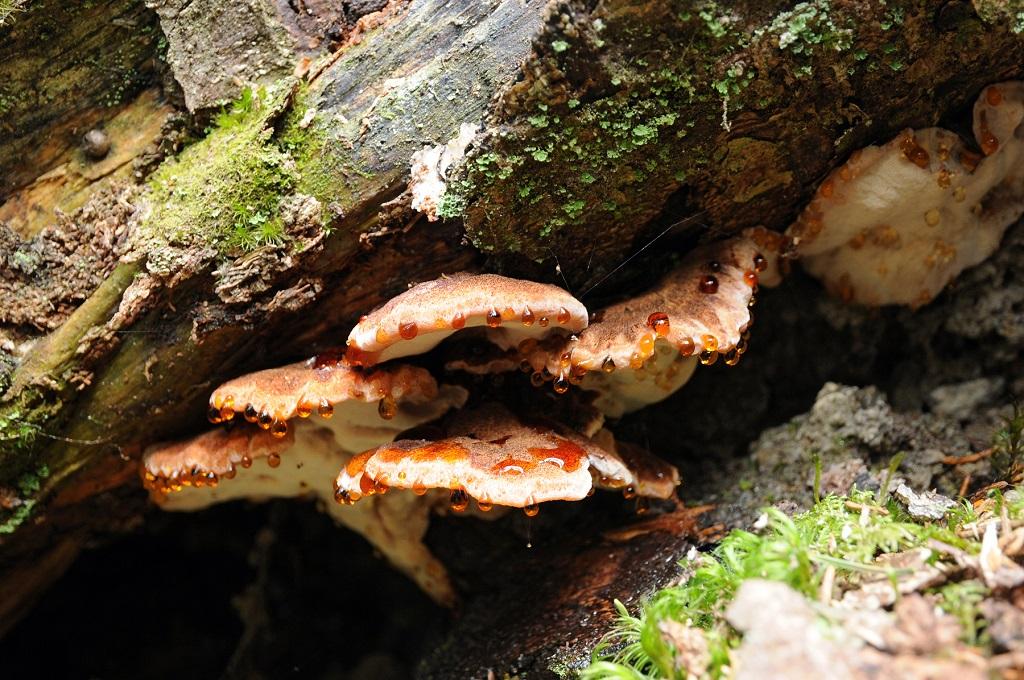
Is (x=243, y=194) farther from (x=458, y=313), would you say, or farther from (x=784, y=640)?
(x=784, y=640)

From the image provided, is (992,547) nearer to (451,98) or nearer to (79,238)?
(451,98)

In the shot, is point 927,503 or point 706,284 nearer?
point 927,503

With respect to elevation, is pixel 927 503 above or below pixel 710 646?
below

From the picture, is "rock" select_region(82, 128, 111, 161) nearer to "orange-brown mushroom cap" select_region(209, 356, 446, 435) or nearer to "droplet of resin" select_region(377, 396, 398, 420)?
"orange-brown mushroom cap" select_region(209, 356, 446, 435)

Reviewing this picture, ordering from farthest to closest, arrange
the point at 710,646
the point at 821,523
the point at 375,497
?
the point at 375,497 → the point at 821,523 → the point at 710,646

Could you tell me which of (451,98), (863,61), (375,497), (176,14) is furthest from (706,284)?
(176,14)

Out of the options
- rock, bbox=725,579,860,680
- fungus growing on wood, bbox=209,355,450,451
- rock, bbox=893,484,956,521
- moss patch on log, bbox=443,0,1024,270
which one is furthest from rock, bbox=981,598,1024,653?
fungus growing on wood, bbox=209,355,450,451
